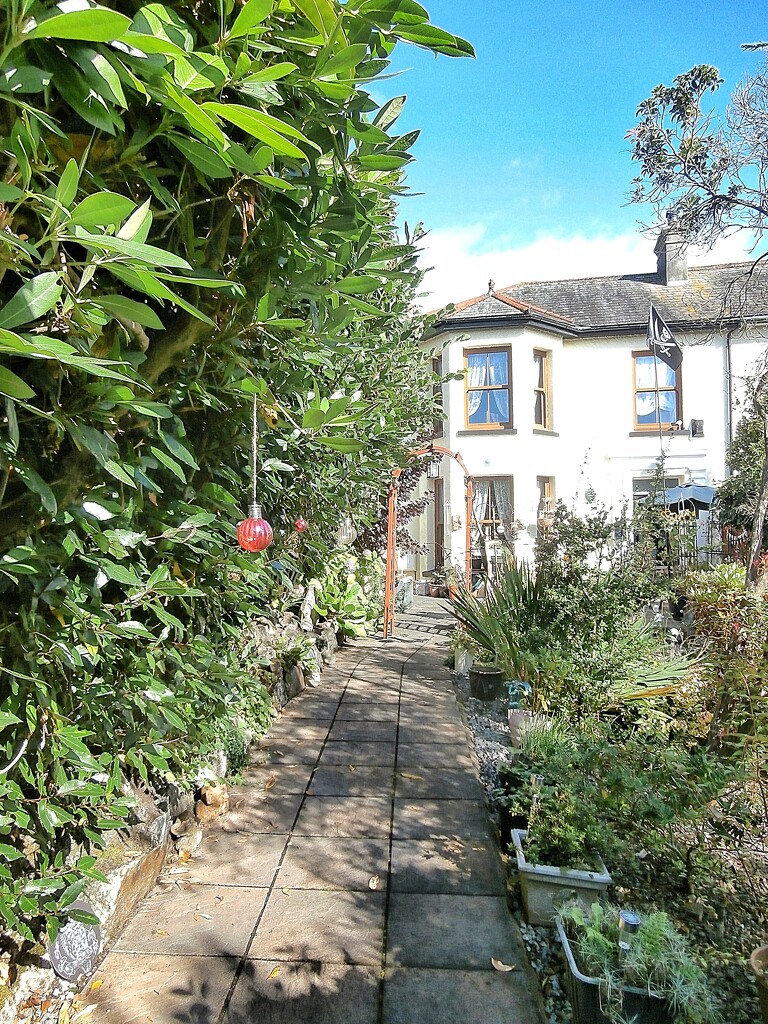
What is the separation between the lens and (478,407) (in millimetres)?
13688

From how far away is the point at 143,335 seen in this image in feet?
4.40

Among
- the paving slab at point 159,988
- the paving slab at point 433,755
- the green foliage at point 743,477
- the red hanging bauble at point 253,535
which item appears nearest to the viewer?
the red hanging bauble at point 253,535

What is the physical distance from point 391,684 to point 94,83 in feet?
19.0

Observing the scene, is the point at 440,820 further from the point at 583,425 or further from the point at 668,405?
the point at 668,405

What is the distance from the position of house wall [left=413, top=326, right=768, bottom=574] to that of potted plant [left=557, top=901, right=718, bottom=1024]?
10815mm

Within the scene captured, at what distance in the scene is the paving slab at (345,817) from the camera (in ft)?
10.6

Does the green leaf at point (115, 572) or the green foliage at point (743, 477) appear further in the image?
the green foliage at point (743, 477)

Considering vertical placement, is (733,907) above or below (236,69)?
below

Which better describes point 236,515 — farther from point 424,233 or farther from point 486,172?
point 486,172

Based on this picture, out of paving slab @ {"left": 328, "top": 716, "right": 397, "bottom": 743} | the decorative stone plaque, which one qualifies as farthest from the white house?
the decorative stone plaque

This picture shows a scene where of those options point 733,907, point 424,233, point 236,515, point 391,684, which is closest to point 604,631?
point 391,684

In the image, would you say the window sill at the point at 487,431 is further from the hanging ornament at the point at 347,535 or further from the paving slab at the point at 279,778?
the paving slab at the point at 279,778

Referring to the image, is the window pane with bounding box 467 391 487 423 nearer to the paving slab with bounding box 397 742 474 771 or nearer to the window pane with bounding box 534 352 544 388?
the window pane with bounding box 534 352 544 388

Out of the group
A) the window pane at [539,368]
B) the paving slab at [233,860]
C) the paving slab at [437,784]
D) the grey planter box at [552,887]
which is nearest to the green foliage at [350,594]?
the paving slab at [437,784]
